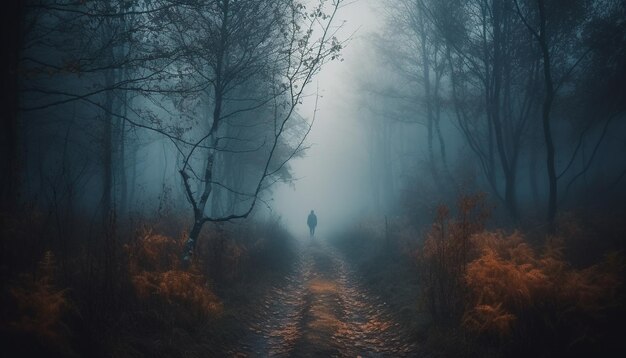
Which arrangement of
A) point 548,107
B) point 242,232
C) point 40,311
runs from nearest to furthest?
point 40,311 → point 548,107 → point 242,232

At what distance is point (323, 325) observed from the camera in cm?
697

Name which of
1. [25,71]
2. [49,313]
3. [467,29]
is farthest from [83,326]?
[467,29]

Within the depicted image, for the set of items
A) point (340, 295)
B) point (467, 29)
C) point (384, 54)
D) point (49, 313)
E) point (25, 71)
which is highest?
point (384, 54)

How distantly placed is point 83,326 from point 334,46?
6.87 m

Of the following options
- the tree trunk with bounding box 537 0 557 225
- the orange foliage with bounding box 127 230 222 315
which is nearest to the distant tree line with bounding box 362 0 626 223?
the tree trunk with bounding box 537 0 557 225

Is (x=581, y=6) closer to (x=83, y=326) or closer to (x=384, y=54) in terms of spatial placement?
(x=384, y=54)

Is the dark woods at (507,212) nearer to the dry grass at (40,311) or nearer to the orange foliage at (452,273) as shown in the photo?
the orange foliage at (452,273)

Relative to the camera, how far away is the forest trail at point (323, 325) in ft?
19.9

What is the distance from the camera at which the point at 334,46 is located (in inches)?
285

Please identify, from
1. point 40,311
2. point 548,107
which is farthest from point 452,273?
point 40,311

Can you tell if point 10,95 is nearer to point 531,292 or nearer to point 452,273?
point 452,273

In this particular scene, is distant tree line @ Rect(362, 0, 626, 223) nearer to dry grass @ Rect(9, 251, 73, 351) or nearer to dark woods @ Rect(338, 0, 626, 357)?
dark woods @ Rect(338, 0, 626, 357)

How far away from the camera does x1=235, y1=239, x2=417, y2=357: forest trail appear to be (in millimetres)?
6051

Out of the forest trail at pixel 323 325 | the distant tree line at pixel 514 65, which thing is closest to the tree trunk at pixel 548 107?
the distant tree line at pixel 514 65
